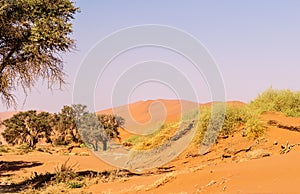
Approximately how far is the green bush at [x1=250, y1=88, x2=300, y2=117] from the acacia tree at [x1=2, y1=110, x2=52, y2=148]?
1203 inches

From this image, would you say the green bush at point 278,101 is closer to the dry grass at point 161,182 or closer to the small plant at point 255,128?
the small plant at point 255,128

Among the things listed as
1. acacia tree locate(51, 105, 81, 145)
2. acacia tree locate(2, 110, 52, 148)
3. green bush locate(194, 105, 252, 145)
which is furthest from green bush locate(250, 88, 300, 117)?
acacia tree locate(2, 110, 52, 148)

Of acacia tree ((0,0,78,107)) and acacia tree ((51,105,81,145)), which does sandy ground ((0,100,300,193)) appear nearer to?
acacia tree ((0,0,78,107))

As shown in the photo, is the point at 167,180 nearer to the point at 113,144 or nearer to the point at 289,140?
the point at 289,140

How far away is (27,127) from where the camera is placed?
154ft

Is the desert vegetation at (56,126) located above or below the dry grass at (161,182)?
above

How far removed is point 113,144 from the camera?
43.4 metres

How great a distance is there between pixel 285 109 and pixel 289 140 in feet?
27.4

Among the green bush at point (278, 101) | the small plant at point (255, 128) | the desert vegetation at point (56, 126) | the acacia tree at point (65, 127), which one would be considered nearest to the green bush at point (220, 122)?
the small plant at point (255, 128)

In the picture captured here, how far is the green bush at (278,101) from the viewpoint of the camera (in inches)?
915

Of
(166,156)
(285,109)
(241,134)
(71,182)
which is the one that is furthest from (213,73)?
(285,109)

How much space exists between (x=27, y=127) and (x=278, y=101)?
112ft

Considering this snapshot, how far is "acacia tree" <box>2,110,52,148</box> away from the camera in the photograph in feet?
152

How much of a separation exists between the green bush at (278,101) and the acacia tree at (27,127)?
30.6 meters
